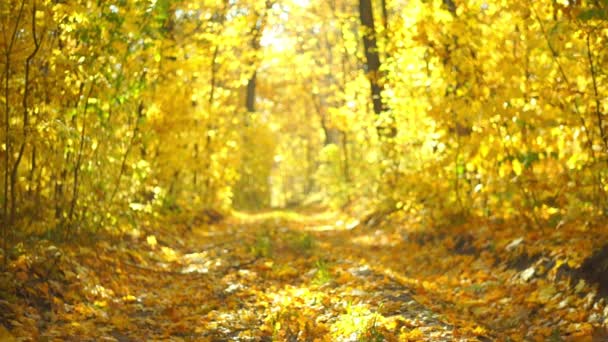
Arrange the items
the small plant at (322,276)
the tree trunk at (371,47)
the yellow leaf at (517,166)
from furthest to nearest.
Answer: the tree trunk at (371,47)
the small plant at (322,276)
the yellow leaf at (517,166)

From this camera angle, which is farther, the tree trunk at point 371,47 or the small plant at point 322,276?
the tree trunk at point 371,47

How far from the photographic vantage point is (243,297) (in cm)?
664

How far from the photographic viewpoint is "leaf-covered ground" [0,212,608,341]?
492 centimetres

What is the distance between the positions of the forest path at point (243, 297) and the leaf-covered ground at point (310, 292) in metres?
0.02

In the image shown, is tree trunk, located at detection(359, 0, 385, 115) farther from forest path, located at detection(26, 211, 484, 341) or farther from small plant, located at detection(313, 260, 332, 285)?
small plant, located at detection(313, 260, 332, 285)

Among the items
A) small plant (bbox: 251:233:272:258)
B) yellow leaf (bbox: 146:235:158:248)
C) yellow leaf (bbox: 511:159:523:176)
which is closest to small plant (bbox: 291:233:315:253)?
small plant (bbox: 251:233:272:258)

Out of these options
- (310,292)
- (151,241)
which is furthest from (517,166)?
(151,241)

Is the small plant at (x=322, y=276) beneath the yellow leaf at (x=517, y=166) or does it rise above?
beneath

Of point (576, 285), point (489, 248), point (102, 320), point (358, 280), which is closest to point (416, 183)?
point (489, 248)

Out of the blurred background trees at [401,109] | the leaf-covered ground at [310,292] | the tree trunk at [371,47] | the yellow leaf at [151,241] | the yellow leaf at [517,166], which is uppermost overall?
the tree trunk at [371,47]

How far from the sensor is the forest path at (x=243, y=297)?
198 inches

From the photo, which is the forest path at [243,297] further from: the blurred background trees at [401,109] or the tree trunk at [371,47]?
the tree trunk at [371,47]

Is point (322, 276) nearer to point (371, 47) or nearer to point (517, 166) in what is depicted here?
point (517, 166)

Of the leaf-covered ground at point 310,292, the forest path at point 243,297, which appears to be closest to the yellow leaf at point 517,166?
the leaf-covered ground at point 310,292
